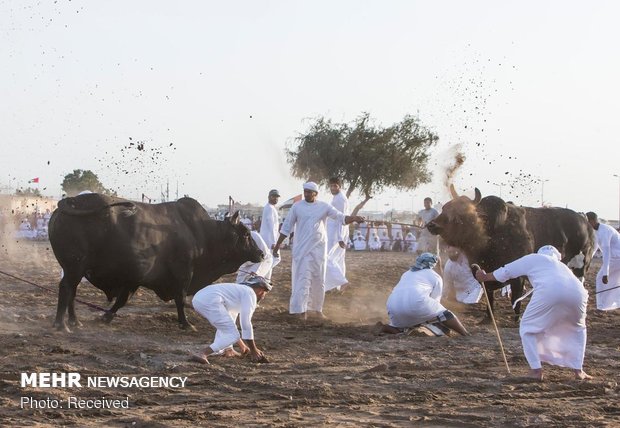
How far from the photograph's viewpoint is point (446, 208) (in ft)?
42.0

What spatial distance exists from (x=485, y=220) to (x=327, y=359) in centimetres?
438

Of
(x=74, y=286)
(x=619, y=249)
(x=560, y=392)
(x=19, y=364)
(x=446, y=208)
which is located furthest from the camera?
(x=619, y=249)

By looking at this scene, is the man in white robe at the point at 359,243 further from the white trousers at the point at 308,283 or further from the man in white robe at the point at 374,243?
the white trousers at the point at 308,283

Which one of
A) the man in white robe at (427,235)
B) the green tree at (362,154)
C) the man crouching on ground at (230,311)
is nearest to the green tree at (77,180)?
the green tree at (362,154)

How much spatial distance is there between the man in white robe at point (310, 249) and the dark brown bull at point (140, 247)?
0.68m

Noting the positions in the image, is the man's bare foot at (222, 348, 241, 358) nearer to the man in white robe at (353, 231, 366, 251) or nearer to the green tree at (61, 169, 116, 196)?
the man in white robe at (353, 231, 366, 251)

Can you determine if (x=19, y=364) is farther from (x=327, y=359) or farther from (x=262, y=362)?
(x=327, y=359)

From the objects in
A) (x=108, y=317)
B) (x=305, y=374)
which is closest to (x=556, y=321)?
(x=305, y=374)

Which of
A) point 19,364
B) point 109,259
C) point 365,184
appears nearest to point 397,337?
point 109,259

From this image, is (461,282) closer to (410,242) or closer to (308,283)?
(308,283)

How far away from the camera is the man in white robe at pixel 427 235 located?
634 inches

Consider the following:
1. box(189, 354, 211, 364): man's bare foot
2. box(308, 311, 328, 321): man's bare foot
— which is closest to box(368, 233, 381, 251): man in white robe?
box(308, 311, 328, 321): man's bare foot

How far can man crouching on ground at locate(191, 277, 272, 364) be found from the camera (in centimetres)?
888

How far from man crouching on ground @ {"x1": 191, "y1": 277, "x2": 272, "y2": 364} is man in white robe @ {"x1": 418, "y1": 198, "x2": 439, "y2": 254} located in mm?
7226
